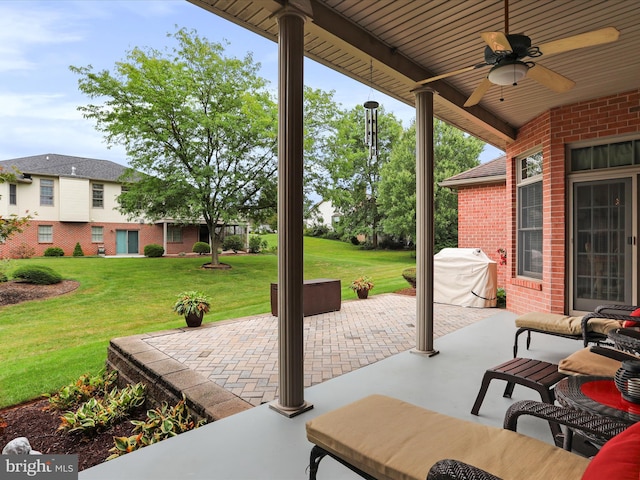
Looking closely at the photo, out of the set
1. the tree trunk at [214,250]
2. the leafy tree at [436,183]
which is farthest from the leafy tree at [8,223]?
the leafy tree at [436,183]

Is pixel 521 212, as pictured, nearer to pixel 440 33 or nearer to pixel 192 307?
pixel 440 33

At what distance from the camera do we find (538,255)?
22.2 ft

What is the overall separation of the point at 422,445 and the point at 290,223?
1.83 meters

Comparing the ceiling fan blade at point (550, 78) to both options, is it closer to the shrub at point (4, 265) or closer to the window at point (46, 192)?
the shrub at point (4, 265)

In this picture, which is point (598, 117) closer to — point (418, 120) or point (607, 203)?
point (607, 203)

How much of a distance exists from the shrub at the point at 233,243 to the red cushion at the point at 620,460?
2032cm

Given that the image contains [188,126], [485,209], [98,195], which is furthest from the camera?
[98,195]

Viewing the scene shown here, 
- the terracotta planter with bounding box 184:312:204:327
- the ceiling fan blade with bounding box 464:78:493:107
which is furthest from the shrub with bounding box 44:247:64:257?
the ceiling fan blade with bounding box 464:78:493:107

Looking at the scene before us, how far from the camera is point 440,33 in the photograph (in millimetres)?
3621

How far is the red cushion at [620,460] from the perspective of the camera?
3.02 ft

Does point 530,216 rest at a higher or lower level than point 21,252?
higher

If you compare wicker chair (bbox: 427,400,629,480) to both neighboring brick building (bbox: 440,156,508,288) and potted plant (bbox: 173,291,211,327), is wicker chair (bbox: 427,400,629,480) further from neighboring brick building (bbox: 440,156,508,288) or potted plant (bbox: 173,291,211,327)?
neighboring brick building (bbox: 440,156,508,288)

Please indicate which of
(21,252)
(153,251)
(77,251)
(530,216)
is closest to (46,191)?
(77,251)

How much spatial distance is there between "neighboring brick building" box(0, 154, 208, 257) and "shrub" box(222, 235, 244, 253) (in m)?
2.90
